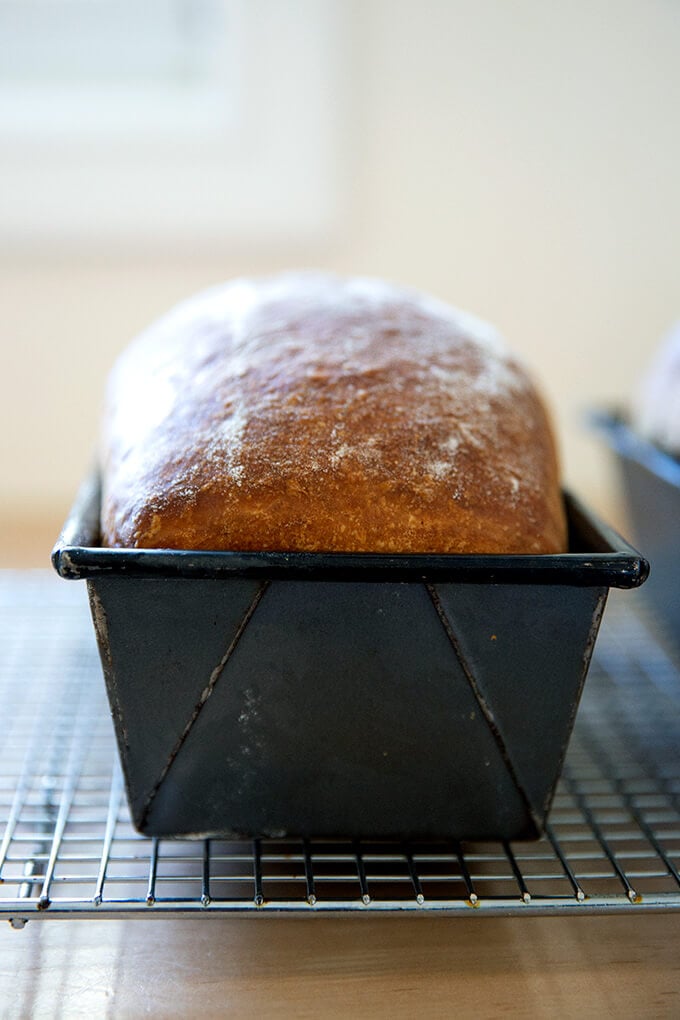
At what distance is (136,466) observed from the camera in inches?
23.5

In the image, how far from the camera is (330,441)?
572 millimetres

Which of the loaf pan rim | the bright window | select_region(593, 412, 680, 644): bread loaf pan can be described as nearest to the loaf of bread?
the loaf pan rim

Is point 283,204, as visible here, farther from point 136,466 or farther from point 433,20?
point 136,466

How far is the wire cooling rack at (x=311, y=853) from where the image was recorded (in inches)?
21.1

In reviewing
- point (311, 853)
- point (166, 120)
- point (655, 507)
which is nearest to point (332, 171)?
point (166, 120)

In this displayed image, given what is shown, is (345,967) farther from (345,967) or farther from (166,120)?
(166,120)

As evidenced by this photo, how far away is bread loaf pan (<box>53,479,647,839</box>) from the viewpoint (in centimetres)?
51

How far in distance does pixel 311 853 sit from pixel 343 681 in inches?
5.1

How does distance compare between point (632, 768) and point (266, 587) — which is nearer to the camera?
point (266, 587)

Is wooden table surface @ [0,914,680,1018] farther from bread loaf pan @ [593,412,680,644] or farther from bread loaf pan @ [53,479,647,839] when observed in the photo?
bread loaf pan @ [593,412,680,644]

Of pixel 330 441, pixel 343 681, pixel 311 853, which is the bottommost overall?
pixel 311 853

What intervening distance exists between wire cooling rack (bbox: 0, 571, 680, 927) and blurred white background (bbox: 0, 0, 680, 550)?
2.36ft

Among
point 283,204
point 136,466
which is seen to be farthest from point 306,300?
point 283,204

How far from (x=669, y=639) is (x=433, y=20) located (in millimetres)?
962
